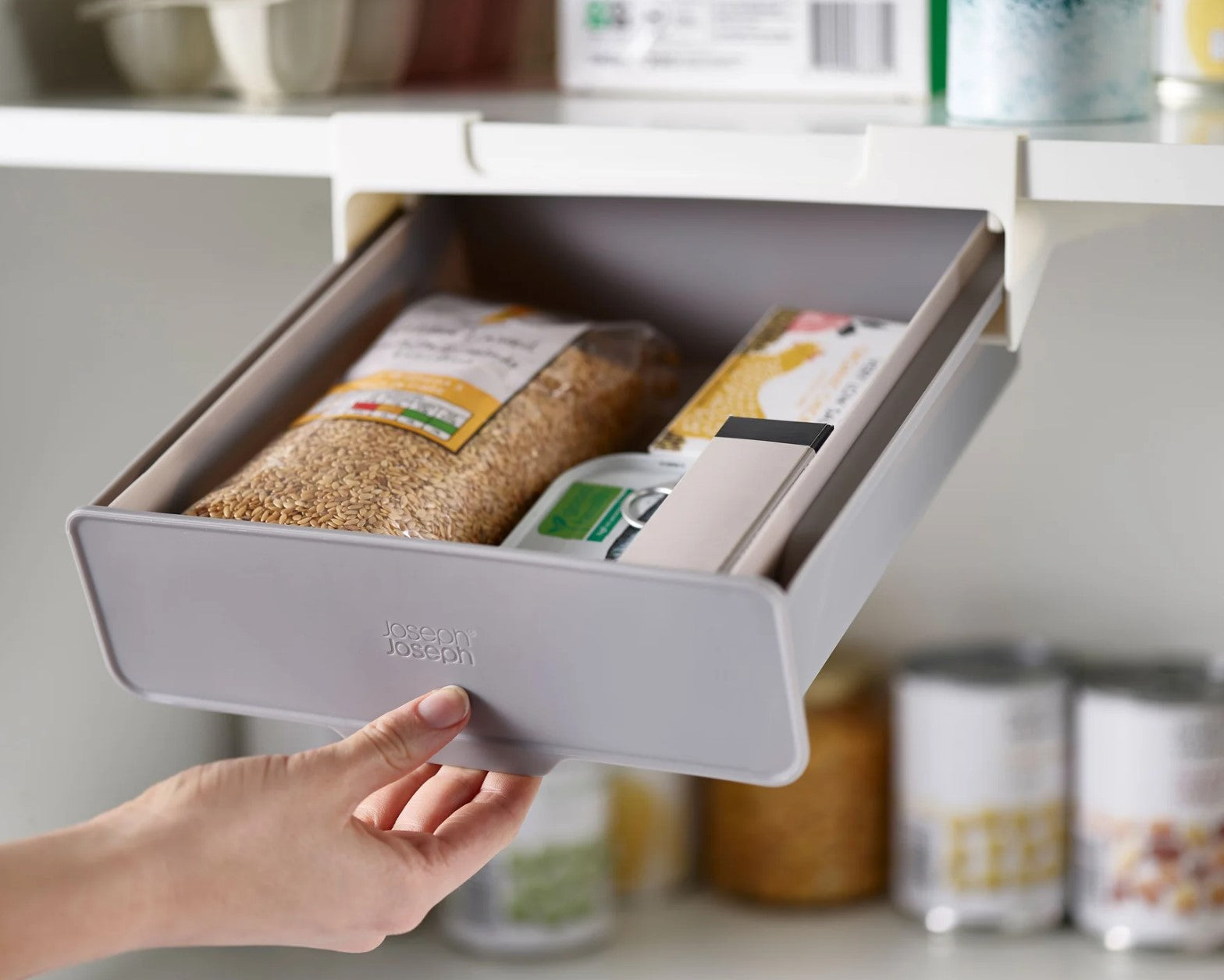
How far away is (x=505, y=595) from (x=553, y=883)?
24.9 inches

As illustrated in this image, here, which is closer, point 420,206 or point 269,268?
point 420,206

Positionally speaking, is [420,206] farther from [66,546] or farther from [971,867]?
[971,867]

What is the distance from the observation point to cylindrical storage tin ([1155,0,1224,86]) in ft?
2.59

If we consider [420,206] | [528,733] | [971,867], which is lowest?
[971,867]

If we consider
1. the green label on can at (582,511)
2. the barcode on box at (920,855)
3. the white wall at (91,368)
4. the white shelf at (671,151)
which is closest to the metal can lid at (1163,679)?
the barcode on box at (920,855)

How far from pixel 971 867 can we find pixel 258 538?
694 mm

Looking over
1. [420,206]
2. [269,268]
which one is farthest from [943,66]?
[269,268]

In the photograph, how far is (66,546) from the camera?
1.05m

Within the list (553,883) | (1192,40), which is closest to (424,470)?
(1192,40)

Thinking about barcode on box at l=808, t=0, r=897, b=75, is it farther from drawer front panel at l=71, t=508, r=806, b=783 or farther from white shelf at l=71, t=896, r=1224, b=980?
white shelf at l=71, t=896, r=1224, b=980

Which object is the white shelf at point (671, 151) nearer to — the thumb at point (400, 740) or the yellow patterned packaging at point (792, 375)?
the yellow patterned packaging at point (792, 375)

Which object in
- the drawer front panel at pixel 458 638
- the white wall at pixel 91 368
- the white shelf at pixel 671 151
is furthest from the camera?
the white wall at pixel 91 368

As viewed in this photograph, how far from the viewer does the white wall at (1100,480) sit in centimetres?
105

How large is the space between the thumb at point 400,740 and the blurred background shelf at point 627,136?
0.27 m
